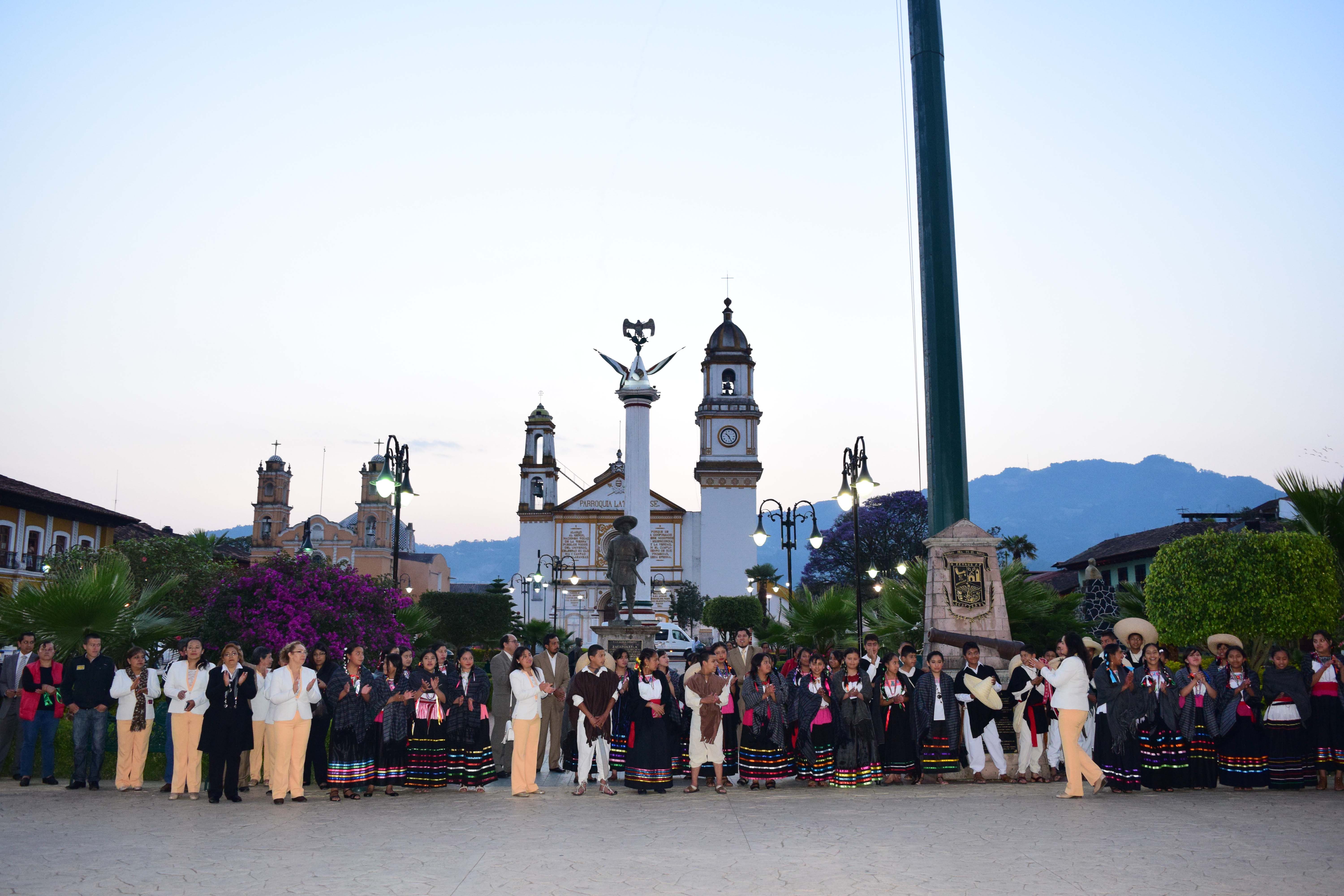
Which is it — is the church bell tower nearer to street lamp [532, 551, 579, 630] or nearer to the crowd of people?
street lamp [532, 551, 579, 630]

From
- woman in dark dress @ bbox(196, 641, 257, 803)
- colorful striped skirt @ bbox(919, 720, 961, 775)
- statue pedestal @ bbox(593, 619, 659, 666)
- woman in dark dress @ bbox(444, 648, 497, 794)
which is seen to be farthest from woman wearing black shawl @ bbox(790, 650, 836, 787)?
statue pedestal @ bbox(593, 619, 659, 666)

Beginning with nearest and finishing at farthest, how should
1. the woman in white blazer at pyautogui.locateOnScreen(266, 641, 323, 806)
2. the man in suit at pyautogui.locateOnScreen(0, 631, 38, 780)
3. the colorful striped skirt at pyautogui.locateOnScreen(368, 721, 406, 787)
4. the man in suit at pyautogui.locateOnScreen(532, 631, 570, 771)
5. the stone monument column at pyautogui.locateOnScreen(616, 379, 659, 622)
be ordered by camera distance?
the woman in white blazer at pyautogui.locateOnScreen(266, 641, 323, 806) < the colorful striped skirt at pyautogui.locateOnScreen(368, 721, 406, 787) < the man in suit at pyautogui.locateOnScreen(0, 631, 38, 780) < the man in suit at pyautogui.locateOnScreen(532, 631, 570, 771) < the stone monument column at pyautogui.locateOnScreen(616, 379, 659, 622)

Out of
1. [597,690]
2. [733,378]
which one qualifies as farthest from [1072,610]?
[733,378]

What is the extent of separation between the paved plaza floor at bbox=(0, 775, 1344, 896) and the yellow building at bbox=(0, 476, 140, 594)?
30.2 m

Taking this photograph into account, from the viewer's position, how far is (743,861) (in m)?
7.10

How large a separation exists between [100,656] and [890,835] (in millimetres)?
8460

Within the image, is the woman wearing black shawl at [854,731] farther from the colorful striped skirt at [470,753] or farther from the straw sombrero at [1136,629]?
the straw sombrero at [1136,629]

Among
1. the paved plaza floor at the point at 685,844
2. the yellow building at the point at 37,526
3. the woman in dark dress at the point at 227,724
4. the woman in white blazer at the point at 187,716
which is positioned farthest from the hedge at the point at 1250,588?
the yellow building at the point at 37,526

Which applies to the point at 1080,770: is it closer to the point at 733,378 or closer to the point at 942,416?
the point at 942,416

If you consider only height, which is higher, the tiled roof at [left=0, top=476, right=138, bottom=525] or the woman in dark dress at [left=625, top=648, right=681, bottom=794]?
the tiled roof at [left=0, top=476, right=138, bottom=525]

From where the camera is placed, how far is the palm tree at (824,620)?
21.4m

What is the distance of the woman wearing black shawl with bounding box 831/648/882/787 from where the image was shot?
10945 mm

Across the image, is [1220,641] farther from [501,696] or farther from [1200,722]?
[501,696]

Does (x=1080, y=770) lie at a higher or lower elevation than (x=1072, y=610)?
→ lower
